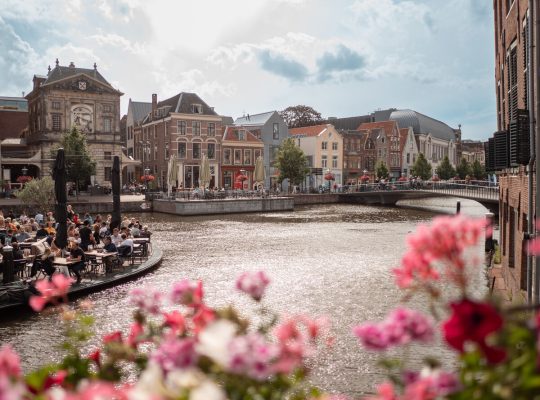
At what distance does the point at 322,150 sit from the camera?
76625mm

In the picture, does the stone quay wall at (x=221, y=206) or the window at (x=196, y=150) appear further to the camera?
the window at (x=196, y=150)

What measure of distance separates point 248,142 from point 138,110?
17.3 meters

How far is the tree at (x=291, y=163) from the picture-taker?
6269 centimetres

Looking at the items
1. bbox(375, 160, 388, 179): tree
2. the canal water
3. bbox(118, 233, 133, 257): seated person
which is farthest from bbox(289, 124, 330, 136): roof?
bbox(118, 233, 133, 257): seated person

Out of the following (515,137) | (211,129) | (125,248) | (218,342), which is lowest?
(125,248)

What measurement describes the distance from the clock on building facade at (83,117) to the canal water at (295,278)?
2488 cm

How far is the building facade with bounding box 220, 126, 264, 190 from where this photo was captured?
220 ft

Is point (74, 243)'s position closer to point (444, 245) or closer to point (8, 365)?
point (8, 365)

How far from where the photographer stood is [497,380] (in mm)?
2025

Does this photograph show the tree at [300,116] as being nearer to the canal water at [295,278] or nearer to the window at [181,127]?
the window at [181,127]

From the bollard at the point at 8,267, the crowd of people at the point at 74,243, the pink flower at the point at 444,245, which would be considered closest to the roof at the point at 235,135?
the crowd of people at the point at 74,243

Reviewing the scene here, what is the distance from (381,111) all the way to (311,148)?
36661 mm

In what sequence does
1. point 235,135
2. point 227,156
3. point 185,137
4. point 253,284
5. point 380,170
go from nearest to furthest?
point 253,284 < point 185,137 < point 227,156 < point 235,135 < point 380,170

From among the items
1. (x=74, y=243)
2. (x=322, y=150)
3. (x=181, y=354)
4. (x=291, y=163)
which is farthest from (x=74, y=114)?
(x=181, y=354)
